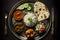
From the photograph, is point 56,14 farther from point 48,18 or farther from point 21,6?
point 21,6

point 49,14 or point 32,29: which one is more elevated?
point 49,14

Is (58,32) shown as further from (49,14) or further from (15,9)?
(15,9)

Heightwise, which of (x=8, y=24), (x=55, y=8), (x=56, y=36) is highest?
(x=55, y=8)

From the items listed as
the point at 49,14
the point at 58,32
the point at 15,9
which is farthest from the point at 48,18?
the point at 15,9

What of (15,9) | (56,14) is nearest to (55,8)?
(56,14)

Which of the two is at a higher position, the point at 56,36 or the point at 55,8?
the point at 55,8

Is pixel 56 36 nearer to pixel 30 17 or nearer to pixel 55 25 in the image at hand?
pixel 55 25

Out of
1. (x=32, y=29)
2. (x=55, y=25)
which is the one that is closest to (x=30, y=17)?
(x=32, y=29)

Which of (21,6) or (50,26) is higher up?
(21,6)
